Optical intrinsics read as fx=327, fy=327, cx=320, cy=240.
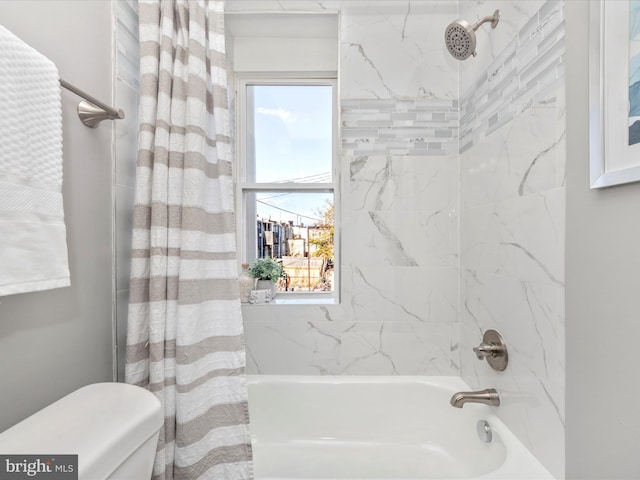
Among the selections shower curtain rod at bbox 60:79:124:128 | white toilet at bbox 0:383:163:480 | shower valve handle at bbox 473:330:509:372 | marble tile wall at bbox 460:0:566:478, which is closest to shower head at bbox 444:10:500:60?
marble tile wall at bbox 460:0:566:478

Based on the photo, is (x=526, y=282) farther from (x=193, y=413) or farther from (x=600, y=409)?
(x=193, y=413)

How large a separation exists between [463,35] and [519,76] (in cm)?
27

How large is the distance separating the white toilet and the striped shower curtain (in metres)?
0.27

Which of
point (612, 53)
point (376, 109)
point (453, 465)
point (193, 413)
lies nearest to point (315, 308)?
point (193, 413)

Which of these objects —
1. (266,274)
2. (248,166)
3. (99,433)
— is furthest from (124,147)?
(99,433)

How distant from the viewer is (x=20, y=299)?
2.69 feet

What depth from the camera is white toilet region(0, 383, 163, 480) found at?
0.63 meters

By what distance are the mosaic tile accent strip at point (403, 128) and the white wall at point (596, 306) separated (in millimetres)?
767

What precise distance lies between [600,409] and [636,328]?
23cm

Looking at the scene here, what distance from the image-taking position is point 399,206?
64.0 inches

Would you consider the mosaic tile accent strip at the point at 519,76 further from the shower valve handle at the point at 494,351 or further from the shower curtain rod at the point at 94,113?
the shower curtain rod at the point at 94,113

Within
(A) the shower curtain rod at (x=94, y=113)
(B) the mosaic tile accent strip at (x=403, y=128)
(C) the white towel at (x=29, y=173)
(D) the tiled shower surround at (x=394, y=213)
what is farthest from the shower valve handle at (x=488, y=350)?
(A) the shower curtain rod at (x=94, y=113)

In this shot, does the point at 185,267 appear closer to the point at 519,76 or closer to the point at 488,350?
the point at 488,350

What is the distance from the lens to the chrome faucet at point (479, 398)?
1228 mm
